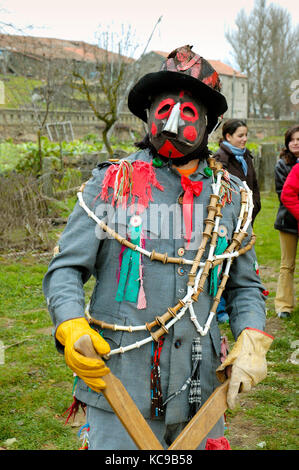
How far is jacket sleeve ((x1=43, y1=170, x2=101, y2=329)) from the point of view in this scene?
190cm

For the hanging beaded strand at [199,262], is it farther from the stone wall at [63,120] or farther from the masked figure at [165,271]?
the stone wall at [63,120]

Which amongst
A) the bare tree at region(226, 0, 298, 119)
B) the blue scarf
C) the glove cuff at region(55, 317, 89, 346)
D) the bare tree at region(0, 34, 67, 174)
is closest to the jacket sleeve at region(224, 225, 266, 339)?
the glove cuff at region(55, 317, 89, 346)

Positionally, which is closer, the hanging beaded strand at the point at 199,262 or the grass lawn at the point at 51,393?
the hanging beaded strand at the point at 199,262

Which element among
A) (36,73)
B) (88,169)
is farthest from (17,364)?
(36,73)

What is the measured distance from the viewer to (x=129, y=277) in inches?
80.4

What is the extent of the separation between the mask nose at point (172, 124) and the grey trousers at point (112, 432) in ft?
3.69

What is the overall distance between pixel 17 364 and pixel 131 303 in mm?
2985

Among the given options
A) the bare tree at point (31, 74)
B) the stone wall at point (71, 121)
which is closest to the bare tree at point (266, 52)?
the stone wall at point (71, 121)

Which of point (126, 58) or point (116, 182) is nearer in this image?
point (116, 182)

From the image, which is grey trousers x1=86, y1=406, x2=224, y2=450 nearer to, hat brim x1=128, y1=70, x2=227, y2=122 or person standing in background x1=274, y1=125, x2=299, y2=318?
hat brim x1=128, y1=70, x2=227, y2=122

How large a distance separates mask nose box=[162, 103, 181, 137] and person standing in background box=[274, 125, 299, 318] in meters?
3.73

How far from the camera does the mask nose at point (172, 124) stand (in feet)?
6.84

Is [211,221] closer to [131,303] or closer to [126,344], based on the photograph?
[131,303]

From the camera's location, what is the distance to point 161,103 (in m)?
2.21
